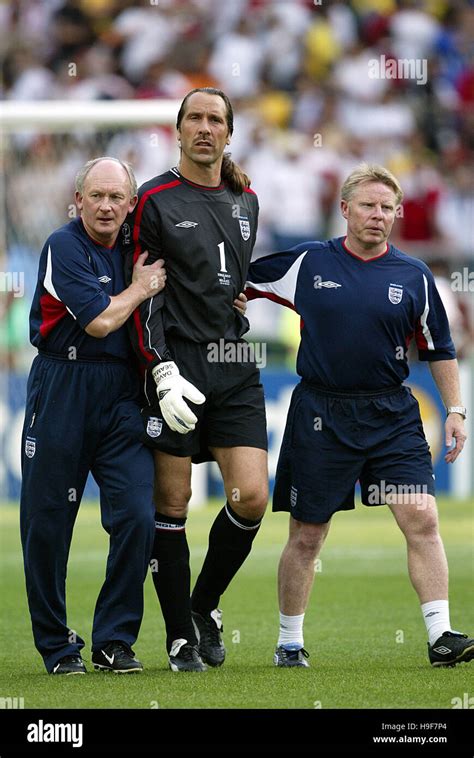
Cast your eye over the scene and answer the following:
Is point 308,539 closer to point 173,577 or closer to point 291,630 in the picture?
point 291,630

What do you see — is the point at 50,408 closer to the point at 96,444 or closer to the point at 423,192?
the point at 96,444

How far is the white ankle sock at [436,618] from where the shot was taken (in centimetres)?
631

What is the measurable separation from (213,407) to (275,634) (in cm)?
186

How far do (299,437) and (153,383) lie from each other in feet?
2.63

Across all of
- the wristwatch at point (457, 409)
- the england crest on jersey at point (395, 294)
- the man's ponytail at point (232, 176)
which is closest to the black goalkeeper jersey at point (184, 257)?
the man's ponytail at point (232, 176)

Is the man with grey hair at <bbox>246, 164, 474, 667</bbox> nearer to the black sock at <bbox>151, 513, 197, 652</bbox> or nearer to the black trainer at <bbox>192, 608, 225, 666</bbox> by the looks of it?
the black trainer at <bbox>192, 608, 225, 666</bbox>

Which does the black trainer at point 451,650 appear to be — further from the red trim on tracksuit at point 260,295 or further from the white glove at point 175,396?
the red trim on tracksuit at point 260,295

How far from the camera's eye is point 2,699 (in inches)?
214

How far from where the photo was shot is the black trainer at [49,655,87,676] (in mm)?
6109

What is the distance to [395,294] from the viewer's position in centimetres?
637

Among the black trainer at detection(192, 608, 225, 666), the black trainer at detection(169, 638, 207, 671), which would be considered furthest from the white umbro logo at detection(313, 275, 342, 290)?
the black trainer at detection(169, 638, 207, 671)

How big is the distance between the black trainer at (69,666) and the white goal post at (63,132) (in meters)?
7.45

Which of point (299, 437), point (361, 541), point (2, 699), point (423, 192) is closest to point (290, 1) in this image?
point (423, 192)
